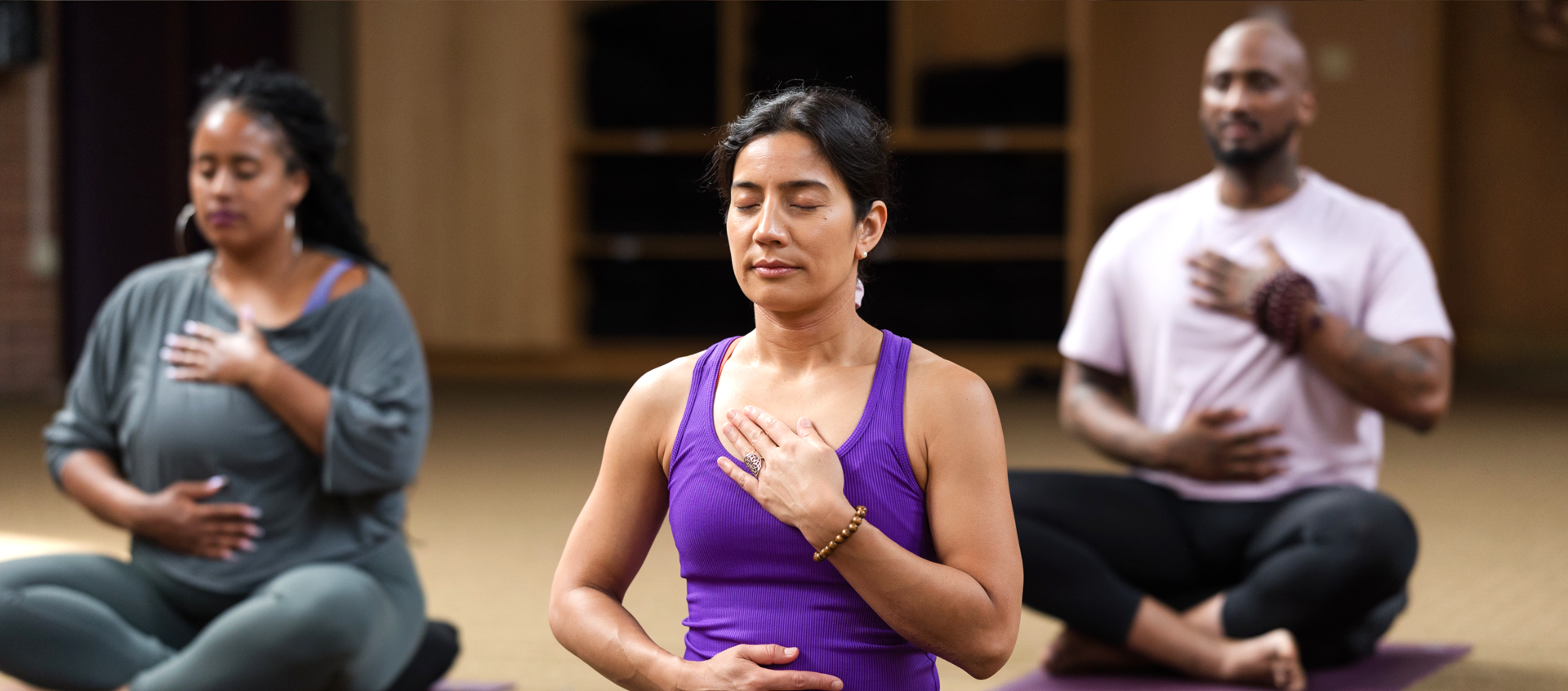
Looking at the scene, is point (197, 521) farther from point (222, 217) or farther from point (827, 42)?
point (827, 42)

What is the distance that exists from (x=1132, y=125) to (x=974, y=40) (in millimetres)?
1004

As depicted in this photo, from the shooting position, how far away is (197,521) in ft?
7.45

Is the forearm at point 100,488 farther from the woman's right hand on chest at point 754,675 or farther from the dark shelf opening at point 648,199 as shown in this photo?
the dark shelf opening at point 648,199

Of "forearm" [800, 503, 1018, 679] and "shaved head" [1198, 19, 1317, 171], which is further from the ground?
"shaved head" [1198, 19, 1317, 171]

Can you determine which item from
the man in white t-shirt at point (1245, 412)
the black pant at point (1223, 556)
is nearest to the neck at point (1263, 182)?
the man in white t-shirt at point (1245, 412)

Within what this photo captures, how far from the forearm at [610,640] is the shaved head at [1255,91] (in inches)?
65.5

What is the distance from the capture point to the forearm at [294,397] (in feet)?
7.47

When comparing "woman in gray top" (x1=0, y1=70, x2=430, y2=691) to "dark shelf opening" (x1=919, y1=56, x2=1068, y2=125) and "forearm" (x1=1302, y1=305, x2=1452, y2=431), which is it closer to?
"forearm" (x1=1302, y1=305, x2=1452, y2=431)

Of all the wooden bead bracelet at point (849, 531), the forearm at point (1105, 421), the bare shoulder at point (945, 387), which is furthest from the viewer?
the forearm at point (1105, 421)

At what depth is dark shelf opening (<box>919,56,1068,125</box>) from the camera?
748 centimetres

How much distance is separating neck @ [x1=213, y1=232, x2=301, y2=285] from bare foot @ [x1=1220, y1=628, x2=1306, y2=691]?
5.34ft

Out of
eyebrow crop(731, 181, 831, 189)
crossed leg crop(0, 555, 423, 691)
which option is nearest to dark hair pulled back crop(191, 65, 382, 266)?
crossed leg crop(0, 555, 423, 691)

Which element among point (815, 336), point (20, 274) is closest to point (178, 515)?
point (815, 336)

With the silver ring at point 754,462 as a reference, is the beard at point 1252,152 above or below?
above
